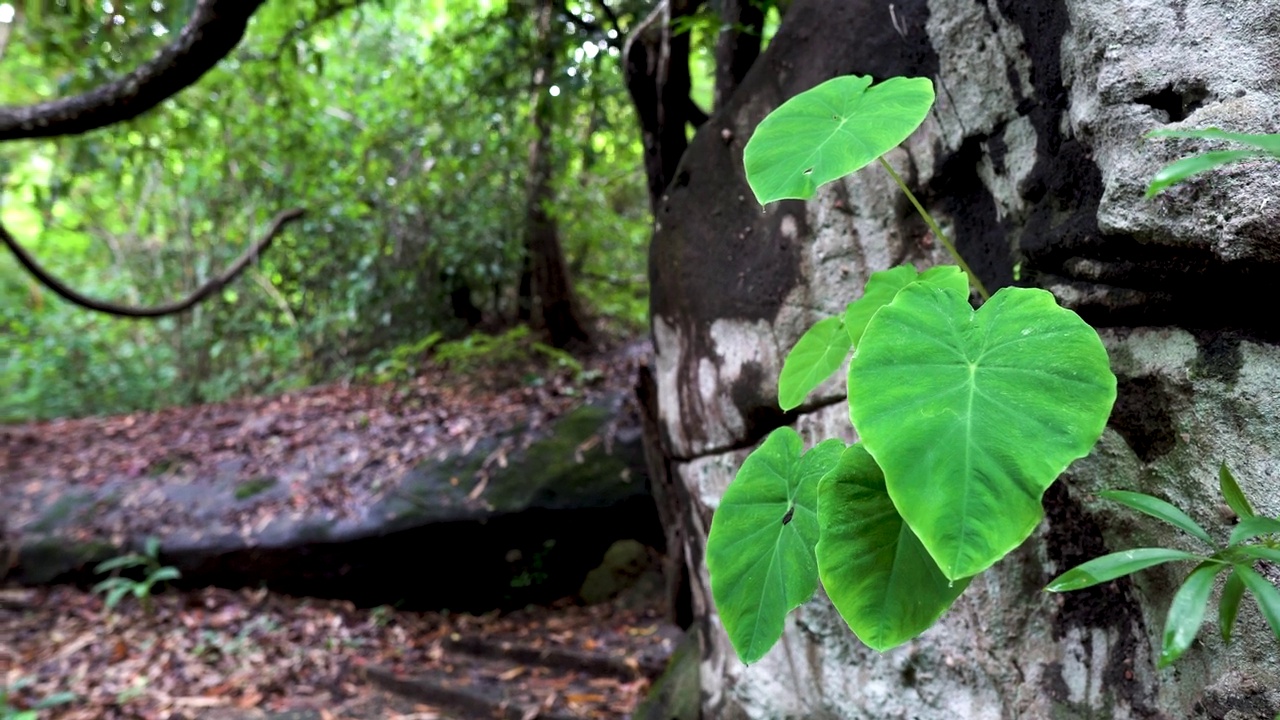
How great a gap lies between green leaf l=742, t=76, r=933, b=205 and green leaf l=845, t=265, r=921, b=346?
0.81 feet

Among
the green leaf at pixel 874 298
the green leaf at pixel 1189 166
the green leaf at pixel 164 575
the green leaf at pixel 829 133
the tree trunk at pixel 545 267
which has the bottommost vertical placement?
the green leaf at pixel 164 575

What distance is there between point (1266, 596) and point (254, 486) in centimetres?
466

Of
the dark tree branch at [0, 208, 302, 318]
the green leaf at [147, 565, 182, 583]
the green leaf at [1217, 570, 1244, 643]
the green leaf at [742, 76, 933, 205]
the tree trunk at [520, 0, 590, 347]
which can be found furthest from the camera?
the tree trunk at [520, 0, 590, 347]

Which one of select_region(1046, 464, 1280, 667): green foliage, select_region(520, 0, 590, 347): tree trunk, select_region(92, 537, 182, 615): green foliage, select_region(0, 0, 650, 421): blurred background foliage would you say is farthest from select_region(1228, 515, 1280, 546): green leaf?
select_region(92, 537, 182, 615): green foliage

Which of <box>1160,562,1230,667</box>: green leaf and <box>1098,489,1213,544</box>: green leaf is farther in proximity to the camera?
<box>1098,489,1213,544</box>: green leaf

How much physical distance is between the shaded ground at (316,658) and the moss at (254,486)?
0.54 metres

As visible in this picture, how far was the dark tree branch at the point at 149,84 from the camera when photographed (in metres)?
2.79

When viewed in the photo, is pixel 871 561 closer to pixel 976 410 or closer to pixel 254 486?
pixel 976 410

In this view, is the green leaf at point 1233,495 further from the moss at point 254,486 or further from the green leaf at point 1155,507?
the moss at point 254,486

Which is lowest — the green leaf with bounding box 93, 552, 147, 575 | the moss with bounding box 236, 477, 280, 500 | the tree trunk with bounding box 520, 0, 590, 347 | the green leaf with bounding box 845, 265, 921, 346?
the green leaf with bounding box 93, 552, 147, 575

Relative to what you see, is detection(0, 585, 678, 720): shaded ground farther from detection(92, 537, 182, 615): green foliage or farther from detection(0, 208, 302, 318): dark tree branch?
detection(0, 208, 302, 318): dark tree branch

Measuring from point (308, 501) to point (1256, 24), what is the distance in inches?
170

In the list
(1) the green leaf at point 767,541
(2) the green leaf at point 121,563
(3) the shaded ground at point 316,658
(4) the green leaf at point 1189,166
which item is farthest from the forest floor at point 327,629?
(4) the green leaf at point 1189,166

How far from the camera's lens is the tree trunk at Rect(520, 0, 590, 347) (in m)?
4.61
